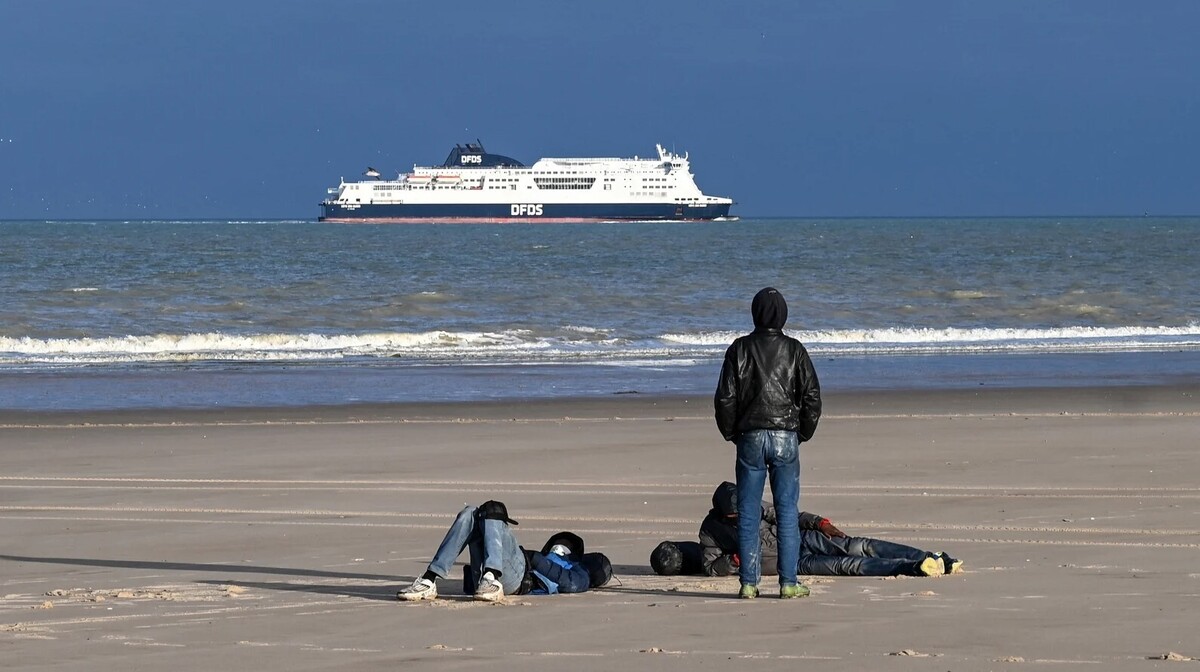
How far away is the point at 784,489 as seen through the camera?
5578mm

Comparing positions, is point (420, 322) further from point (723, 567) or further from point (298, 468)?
point (723, 567)

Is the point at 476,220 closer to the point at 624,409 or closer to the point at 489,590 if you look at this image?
the point at 624,409

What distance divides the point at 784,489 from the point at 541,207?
109081 mm

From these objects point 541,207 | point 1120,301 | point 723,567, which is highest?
point 541,207

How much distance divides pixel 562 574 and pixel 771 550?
908 millimetres

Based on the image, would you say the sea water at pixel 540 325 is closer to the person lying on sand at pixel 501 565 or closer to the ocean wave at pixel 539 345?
the ocean wave at pixel 539 345

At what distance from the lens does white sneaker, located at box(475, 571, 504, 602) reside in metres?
5.47

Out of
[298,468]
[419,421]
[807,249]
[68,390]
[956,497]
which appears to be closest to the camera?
[956,497]

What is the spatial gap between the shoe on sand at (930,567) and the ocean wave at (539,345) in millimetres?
13163

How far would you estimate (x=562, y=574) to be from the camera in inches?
223

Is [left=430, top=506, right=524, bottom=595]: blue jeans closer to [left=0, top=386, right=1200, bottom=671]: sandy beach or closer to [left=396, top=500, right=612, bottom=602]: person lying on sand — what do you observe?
[left=396, top=500, right=612, bottom=602]: person lying on sand

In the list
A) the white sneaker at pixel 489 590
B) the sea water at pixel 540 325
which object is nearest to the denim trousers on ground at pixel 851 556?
the white sneaker at pixel 489 590

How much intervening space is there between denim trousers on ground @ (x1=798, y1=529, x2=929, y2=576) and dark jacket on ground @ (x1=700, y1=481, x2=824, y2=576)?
9 cm

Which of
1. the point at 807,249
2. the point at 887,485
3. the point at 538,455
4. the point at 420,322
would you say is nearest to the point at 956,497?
the point at 887,485
